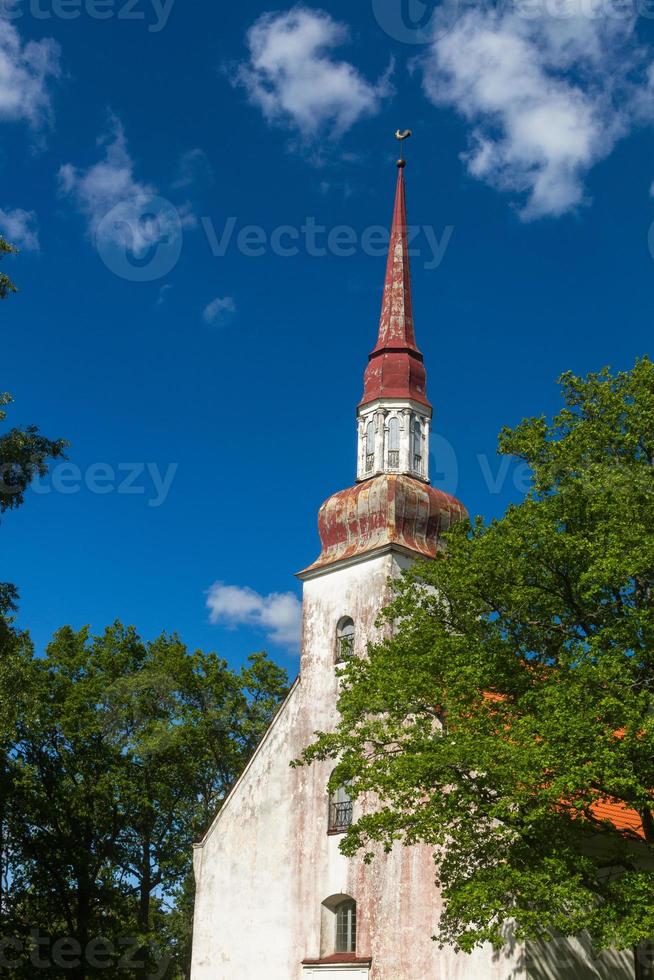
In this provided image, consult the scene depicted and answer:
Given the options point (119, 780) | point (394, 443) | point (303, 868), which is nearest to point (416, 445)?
point (394, 443)

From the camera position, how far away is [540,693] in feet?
61.2

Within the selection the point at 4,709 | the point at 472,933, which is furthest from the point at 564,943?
the point at 4,709

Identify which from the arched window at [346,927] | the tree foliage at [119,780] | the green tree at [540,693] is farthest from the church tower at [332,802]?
the tree foliage at [119,780]

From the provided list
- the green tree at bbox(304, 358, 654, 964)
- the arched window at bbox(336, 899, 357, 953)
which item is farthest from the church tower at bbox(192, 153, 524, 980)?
the green tree at bbox(304, 358, 654, 964)

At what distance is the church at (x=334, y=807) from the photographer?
2558 centimetres

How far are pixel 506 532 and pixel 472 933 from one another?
7234mm

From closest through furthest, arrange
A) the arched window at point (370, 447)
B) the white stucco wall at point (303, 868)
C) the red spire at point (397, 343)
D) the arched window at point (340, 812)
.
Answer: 1. the white stucco wall at point (303, 868)
2. the arched window at point (340, 812)
3. the arched window at point (370, 447)
4. the red spire at point (397, 343)

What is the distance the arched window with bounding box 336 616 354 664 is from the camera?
29.4m

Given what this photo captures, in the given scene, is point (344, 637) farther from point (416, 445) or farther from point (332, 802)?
point (416, 445)

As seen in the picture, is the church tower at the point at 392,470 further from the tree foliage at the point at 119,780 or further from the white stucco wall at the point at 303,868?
the tree foliage at the point at 119,780

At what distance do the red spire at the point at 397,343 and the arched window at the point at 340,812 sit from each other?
11.2m

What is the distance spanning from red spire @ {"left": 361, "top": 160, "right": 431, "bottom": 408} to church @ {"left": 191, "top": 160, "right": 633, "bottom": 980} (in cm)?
5

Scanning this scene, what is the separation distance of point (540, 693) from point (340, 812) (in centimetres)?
1092

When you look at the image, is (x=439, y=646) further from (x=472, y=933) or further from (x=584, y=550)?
(x=472, y=933)
